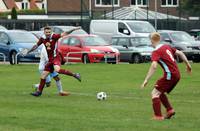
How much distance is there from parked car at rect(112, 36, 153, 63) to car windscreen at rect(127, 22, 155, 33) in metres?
5.16

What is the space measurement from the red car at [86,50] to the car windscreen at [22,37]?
1.49 m

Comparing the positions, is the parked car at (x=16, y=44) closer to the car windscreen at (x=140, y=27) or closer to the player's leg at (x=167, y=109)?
the car windscreen at (x=140, y=27)

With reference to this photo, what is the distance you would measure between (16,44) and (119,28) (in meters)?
12.3

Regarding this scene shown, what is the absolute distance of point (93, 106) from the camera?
54.5 ft

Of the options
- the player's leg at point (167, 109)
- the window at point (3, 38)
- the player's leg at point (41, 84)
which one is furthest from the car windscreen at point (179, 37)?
the player's leg at point (167, 109)

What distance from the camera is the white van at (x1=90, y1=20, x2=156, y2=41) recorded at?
46.6 metres

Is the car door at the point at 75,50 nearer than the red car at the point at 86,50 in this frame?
No

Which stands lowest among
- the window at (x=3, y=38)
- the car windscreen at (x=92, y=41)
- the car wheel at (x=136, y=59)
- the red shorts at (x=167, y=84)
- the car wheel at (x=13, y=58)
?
the car wheel at (x=136, y=59)

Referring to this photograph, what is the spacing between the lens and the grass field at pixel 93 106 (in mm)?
12859

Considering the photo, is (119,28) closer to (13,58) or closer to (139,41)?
(139,41)

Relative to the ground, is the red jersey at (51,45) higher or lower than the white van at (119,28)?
higher

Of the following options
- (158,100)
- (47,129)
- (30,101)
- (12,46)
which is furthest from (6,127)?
(12,46)

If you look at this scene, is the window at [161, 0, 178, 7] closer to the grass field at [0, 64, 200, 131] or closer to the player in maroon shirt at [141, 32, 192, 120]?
the grass field at [0, 64, 200, 131]

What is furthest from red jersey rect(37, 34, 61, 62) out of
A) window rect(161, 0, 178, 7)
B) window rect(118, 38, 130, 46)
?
window rect(161, 0, 178, 7)
